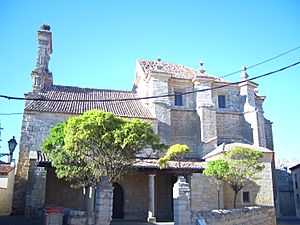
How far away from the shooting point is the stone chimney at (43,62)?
22.5 m

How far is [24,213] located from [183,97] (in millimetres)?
13566

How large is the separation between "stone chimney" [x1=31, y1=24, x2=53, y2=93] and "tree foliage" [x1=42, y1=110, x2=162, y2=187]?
1025 centimetres

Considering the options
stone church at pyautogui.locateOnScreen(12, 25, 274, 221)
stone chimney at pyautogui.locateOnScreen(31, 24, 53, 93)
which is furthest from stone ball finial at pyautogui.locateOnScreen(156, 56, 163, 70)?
stone chimney at pyautogui.locateOnScreen(31, 24, 53, 93)

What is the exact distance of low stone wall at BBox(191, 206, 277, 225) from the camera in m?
12.2

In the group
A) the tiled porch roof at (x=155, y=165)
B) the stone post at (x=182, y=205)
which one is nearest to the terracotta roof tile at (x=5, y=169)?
the tiled porch roof at (x=155, y=165)

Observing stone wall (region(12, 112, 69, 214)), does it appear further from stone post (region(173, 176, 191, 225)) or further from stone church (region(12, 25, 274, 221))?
stone post (region(173, 176, 191, 225))

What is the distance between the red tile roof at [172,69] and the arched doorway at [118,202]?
8.80 meters

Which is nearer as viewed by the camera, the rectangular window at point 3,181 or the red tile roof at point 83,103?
the red tile roof at point 83,103

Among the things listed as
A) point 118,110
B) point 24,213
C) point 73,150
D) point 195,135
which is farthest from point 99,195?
point 195,135

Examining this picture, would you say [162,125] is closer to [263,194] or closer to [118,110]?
[118,110]

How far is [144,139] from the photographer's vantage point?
42.7ft

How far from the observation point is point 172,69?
26.3m

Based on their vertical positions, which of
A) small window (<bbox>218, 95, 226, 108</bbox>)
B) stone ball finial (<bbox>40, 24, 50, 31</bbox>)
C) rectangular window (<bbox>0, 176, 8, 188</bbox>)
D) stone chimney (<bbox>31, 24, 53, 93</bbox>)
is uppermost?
stone ball finial (<bbox>40, 24, 50, 31</bbox>)

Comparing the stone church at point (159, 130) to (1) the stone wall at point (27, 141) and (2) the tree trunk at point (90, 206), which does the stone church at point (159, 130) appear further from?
(2) the tree trunk at point (90, 206)
